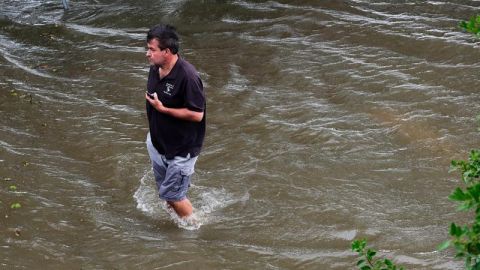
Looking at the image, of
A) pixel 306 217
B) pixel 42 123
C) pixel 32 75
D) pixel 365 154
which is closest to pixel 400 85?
pixel 365 154

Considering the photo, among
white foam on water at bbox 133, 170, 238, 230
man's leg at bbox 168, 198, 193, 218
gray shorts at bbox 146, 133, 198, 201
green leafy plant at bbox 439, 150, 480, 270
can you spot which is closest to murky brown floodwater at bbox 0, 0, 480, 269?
white foam on water at bbox 133, 170, 238, 230

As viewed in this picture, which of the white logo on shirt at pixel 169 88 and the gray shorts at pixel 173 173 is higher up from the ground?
the white logo on shirt at pixel 169 88

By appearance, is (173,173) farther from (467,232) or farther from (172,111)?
(467,232)

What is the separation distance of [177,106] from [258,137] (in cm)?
245

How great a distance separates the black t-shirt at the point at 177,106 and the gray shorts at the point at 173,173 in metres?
0.07

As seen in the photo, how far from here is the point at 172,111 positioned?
5.39 meters


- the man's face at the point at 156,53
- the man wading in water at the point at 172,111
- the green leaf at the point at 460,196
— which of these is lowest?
the man wading in water at the point at 172,111

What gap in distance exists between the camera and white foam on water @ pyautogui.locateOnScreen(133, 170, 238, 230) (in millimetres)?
6211

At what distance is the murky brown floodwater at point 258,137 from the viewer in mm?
5672

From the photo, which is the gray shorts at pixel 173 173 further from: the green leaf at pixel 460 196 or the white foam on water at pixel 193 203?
the green leaf at pixel 460 196

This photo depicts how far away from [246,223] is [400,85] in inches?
136

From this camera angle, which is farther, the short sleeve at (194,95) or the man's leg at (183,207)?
the man's leg at (183,207)

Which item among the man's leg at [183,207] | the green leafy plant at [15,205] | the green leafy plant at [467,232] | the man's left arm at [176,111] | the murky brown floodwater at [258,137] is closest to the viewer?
the green leafy plant at [467,232]

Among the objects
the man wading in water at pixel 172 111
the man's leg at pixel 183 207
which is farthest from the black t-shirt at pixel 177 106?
the man's leg at pixel 183 207
